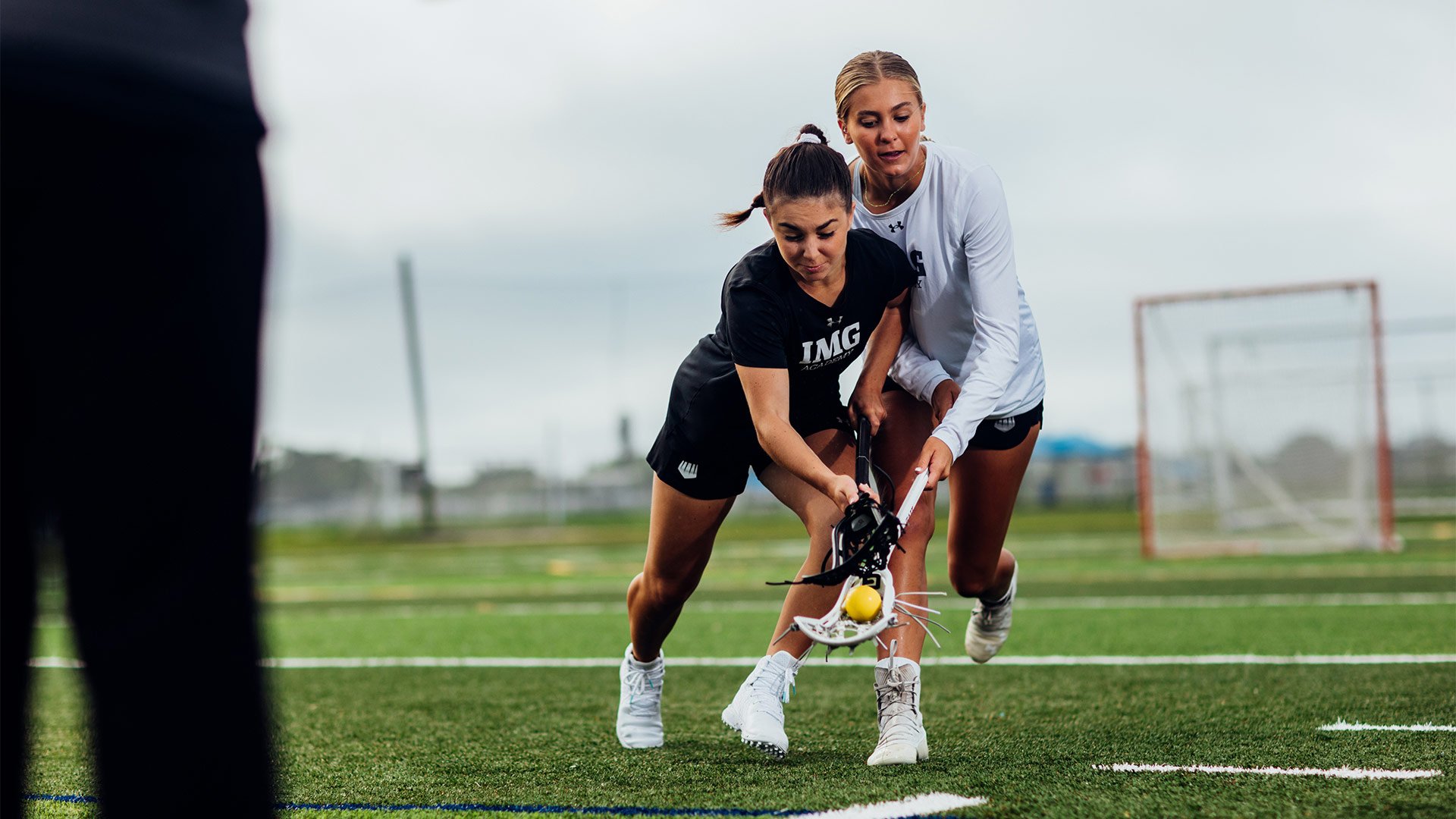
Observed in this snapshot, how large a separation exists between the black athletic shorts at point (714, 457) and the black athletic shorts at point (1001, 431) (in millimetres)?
439

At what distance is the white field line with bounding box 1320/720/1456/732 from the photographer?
12.4ft

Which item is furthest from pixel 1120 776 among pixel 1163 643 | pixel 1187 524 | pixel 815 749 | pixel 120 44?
pixel 1187 524

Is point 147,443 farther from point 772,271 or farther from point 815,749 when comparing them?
point 815,749

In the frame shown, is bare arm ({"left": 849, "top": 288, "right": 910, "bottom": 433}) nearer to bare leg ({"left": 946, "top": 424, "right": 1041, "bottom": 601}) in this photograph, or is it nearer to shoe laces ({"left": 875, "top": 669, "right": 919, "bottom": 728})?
bare leg ({"left": 946, "top": 424, "right": 1041, "bottom": 601})

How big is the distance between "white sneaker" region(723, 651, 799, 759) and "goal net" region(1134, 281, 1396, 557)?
11687mm

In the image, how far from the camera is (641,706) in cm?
420

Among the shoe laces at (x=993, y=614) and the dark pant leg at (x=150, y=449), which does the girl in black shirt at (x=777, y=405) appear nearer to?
the shoe laces at (x=993, y=614)

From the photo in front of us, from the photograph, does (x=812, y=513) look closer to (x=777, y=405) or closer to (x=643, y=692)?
(x=777, y=405)

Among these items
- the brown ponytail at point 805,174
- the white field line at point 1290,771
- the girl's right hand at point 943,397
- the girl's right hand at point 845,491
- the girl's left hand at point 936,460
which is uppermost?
the brown ponytail at point 805,174

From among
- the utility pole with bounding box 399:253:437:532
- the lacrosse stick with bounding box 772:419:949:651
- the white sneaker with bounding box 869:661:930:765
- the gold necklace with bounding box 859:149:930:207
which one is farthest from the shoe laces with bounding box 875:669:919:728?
the utility pole with bounding box 399:253:437:532

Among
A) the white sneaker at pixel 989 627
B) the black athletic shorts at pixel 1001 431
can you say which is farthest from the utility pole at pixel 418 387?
the black athletic shorts at pixel 1001 431

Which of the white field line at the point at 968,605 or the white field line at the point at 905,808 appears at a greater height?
the white field line at the point at 905,808

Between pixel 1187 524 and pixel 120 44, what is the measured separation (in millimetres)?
15135

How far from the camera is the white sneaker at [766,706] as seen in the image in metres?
3.66
